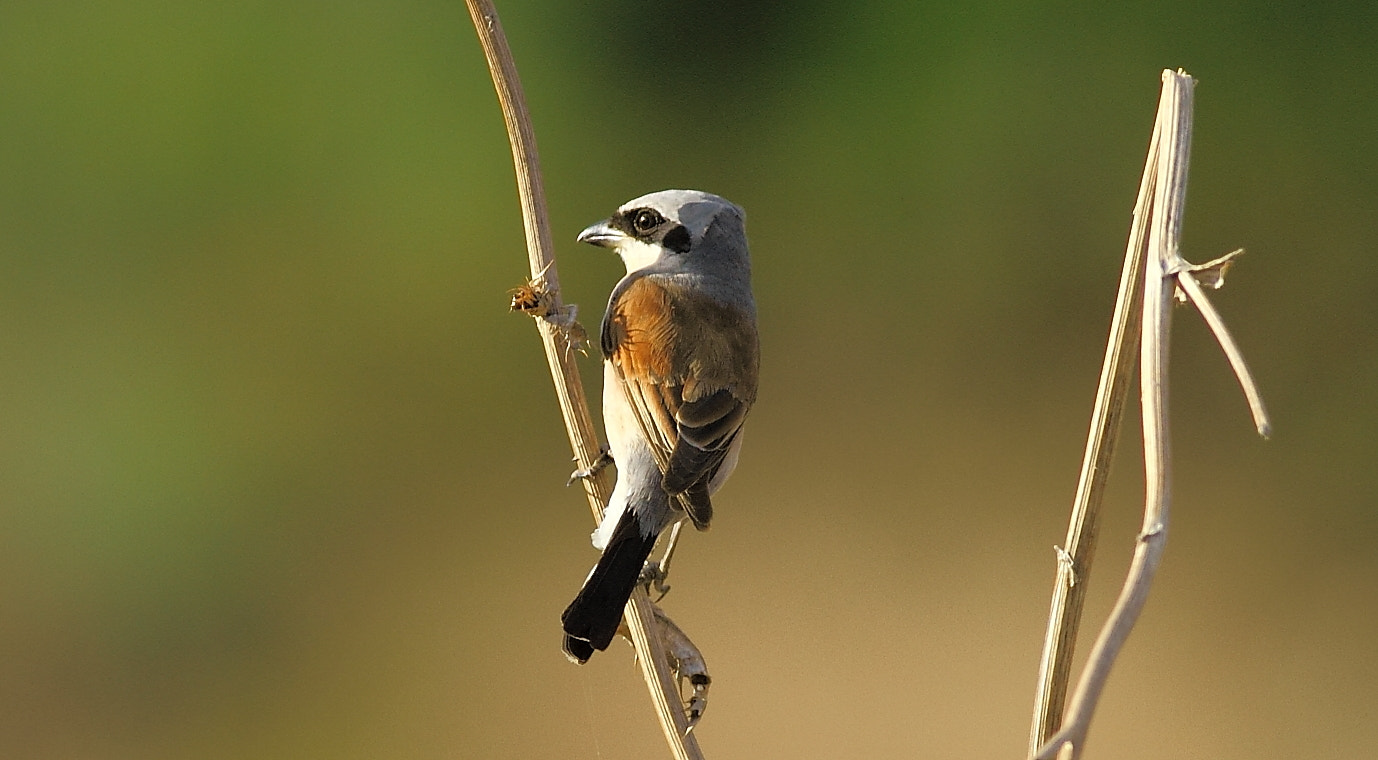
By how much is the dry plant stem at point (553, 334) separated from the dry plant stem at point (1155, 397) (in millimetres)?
454

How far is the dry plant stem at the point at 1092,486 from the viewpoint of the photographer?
959 mm

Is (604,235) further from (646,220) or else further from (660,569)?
(660,569)

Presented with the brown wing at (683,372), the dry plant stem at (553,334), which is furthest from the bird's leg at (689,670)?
the brown wing at (683,372)

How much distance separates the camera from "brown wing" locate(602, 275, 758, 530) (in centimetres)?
167

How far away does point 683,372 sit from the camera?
1.80 m

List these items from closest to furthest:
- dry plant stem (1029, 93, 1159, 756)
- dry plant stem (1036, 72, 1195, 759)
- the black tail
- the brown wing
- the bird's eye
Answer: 1. dry plant stem (1036, 72, 1195, 759)
2. dry plant stem (1029, 93, 1159, 756)
3. the black tail
4. the brown wing
5. the bird's eye

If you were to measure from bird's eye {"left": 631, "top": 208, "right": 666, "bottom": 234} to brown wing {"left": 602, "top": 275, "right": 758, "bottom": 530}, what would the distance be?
0.32ft

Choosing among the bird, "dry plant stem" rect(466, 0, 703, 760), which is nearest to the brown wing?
the bird

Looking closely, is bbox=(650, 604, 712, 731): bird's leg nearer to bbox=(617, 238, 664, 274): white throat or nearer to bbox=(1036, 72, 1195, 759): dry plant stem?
bbox=(1036, 72, 1195, 759): dry plant stem

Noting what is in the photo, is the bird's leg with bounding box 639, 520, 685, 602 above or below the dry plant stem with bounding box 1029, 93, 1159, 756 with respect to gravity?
below

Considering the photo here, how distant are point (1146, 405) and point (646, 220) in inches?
49.4

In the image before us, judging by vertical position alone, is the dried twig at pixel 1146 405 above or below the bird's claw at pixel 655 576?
above

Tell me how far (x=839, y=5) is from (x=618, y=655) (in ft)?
7.81

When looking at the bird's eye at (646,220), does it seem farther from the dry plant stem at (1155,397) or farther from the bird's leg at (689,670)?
the dry plant stem at (1155,397)
